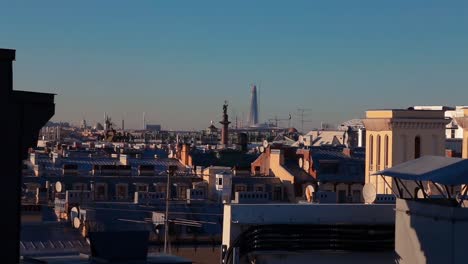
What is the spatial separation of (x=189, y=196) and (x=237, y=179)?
470cm

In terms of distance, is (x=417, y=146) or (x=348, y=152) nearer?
(x=417, y=146)

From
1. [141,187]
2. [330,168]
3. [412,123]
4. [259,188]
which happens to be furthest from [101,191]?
[412,123]

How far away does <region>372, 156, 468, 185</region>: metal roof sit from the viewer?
40.7 feet

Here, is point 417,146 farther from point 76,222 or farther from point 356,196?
point 356,196

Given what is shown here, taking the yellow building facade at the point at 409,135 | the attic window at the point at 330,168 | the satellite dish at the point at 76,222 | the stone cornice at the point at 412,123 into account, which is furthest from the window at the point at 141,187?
the stone cornice at the point at 412,123

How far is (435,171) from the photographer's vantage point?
1284cm

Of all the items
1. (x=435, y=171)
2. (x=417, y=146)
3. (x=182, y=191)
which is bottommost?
(x=182, y=191)

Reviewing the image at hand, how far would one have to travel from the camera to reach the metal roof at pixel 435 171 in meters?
12.4

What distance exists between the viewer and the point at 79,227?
3152cm

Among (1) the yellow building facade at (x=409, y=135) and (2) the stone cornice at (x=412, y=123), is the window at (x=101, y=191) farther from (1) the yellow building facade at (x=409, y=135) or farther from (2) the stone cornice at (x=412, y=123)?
(2) the stone cornice at (x=412, y=123)

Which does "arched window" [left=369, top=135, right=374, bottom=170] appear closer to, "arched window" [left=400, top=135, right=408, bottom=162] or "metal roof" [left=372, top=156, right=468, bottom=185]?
"arched window" [left=400, top=135, right=408, bottom=162]

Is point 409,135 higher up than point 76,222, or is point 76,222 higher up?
point 409,135

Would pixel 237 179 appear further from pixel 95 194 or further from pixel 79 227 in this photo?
pixel 79 227

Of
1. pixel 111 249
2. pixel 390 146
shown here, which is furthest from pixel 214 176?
pixel 111 249
